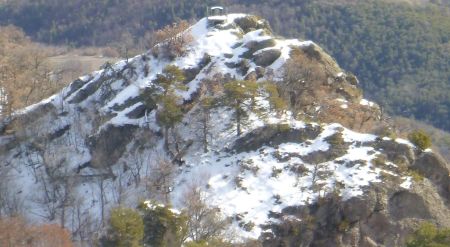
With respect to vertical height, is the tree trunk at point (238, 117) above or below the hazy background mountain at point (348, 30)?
above

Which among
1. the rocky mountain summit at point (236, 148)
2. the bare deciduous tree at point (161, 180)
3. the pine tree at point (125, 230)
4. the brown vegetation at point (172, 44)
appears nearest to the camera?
the pine tree at point (125, 230)

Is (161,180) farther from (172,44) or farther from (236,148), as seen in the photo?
(172,44)

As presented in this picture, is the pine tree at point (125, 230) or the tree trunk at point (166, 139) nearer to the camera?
the pine tree at point (125, 230)

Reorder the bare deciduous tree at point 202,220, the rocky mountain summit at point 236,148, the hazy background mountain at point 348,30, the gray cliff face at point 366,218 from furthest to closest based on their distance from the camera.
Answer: the hazy background mountain at point 348,30 < the rocky mountain summit at point 236,148 < the gray cliff face at point 366,218 < the bare deciduous tree at point 202,220

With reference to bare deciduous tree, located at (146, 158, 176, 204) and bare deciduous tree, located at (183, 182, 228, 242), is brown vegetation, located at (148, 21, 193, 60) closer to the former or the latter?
bare deciduous tree, located at (146, 158, 176, 204)

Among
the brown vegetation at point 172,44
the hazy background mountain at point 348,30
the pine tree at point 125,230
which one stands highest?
the brown vegetation at point 172,44

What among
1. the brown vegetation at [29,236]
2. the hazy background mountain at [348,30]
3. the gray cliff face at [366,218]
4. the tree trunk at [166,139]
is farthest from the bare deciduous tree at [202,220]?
the hazy background mountain at [348,30]

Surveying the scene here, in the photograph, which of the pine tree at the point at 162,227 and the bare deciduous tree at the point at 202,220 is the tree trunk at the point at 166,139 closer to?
the bare deciduous tree at the point at 202,220
